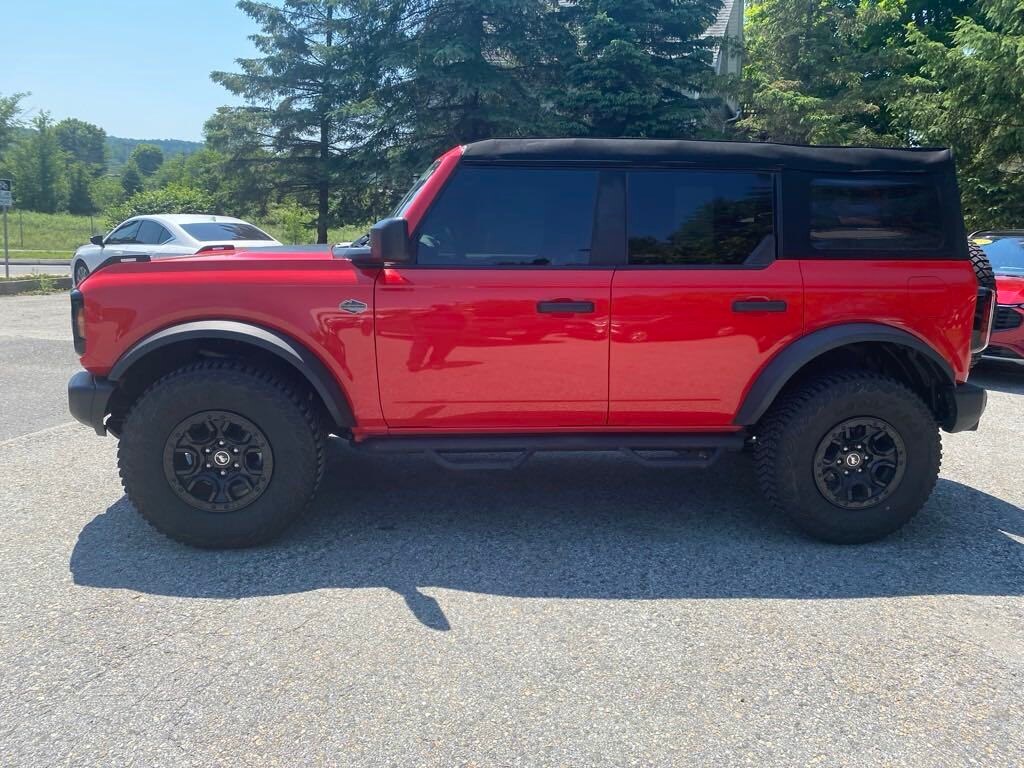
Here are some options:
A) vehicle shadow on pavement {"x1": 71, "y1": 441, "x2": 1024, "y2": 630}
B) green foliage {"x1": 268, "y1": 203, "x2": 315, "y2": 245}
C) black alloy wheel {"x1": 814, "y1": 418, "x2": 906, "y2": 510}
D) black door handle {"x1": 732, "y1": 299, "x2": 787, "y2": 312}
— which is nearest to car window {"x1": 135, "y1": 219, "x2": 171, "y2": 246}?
vehicle shadow on pavement {"x1": 71, "y1": 441, "x2": 1024, "y2": 630}

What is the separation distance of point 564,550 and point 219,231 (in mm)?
10870

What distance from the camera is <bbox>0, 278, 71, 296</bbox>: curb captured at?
53.3ft

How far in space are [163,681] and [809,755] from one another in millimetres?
2151

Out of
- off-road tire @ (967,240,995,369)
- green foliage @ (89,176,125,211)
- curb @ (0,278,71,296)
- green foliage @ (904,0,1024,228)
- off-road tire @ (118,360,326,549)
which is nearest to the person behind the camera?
off-road tire @ (118,360,326,549)

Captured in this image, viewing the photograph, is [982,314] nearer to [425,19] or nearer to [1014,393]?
[1014,393]

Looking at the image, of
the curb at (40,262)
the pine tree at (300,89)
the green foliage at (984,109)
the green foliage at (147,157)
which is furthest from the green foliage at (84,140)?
the green foliage at (984,109)

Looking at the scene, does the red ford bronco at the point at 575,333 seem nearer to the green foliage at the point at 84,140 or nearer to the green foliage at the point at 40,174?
the green foliage at the point at 40,174

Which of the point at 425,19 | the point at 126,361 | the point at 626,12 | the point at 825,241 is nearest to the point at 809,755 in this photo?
the point at 825,241

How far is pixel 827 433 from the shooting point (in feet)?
13.1

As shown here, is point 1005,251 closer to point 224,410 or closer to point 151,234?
point 224,410

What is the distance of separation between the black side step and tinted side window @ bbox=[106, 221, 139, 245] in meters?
11.4

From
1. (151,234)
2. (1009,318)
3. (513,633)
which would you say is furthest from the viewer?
(151,234)

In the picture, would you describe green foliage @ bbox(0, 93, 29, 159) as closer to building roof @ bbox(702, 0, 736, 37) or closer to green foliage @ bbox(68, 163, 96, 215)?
building roof @ bbox(702, 0, 736, 37)

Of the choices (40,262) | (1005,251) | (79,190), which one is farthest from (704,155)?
(79,190)
